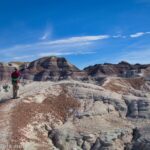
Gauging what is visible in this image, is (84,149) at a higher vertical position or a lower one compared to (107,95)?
lower

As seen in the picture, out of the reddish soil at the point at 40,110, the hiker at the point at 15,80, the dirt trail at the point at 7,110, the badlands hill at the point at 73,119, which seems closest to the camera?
the dirt trail at the point at 7,110

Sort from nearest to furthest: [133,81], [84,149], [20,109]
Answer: [84,149]
[20,109]
[133,81]

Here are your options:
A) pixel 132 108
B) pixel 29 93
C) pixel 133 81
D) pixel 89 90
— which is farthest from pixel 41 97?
pixel 133 81

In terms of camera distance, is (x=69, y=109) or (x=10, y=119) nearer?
(x=10, y=119)

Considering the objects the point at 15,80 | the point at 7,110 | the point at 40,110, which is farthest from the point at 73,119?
the point at 15,80

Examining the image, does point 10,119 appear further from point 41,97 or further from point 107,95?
point 107,95

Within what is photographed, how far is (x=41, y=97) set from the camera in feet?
140

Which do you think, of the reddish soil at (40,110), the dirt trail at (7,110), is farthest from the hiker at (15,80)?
the reddish soil at (40,110)

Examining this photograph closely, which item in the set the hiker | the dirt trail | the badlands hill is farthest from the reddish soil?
the hiker

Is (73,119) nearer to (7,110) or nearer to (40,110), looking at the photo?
(40,110)

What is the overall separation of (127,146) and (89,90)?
9777 millimetres

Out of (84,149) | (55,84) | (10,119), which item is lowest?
(84,149)

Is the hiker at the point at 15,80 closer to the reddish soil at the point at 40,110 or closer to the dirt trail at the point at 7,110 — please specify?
the dirt trail at the point at 7,110

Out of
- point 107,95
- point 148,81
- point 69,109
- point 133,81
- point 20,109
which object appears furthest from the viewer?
point 148,81
